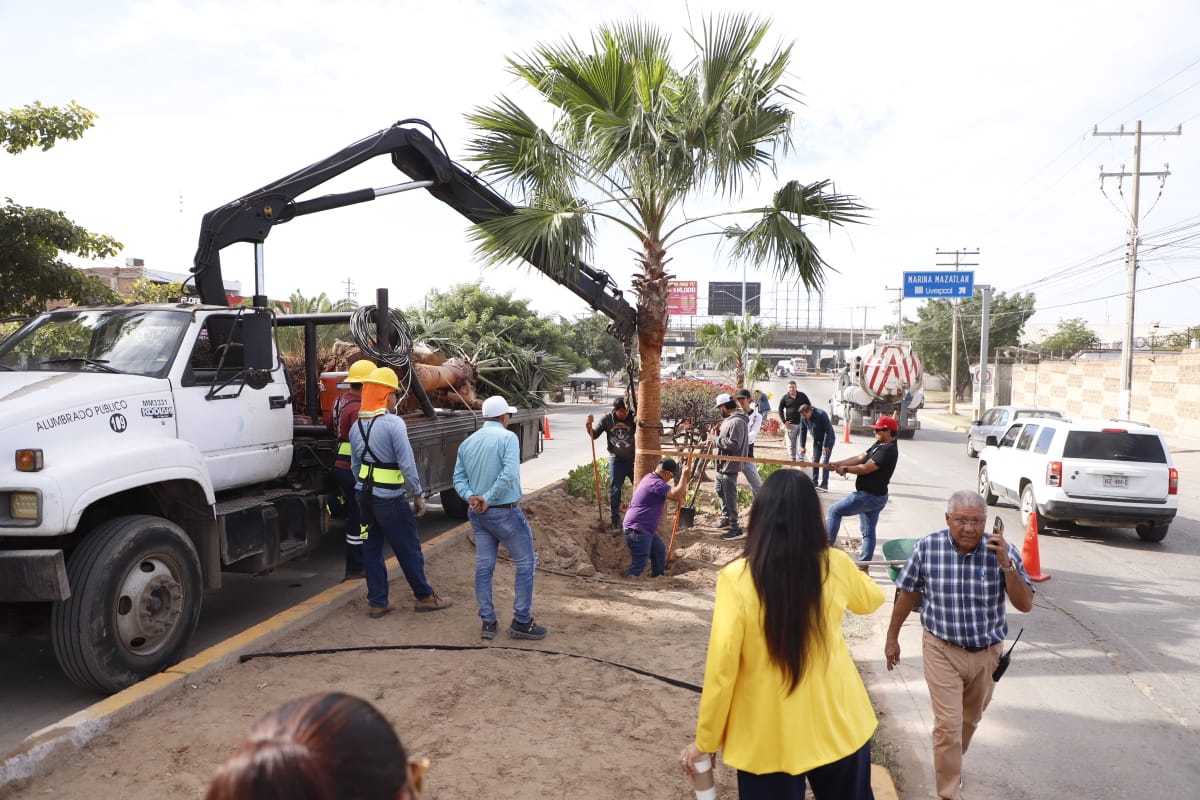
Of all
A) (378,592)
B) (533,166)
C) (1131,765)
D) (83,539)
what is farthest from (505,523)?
(533,166)

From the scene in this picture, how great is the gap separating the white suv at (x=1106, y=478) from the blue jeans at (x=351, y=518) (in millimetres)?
8792

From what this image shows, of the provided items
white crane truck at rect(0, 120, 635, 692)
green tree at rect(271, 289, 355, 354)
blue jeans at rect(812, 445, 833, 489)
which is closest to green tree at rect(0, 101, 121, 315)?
green tree at rect(271, 289, 355, 354)

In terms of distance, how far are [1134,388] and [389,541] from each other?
101 feet

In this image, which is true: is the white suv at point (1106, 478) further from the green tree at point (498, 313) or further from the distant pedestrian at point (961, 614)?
the green tree at point (498, 313)

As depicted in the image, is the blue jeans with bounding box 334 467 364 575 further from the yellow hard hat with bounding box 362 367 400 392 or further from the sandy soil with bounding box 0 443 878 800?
the yellow hard hat with bounding box 362 367 400 392

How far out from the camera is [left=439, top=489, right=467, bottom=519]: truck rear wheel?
10430 mm

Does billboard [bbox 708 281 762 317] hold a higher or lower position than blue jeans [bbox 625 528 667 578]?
higher

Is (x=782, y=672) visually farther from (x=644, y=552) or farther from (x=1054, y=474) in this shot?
(x=1054, y=474)

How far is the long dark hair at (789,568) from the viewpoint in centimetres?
254

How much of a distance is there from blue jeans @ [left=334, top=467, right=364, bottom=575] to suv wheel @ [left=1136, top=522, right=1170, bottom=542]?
9840mm

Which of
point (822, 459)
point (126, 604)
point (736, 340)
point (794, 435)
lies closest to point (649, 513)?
point (126, 604)

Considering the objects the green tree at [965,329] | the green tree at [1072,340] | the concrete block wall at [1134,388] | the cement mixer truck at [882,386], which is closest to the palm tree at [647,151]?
the cement mixer truck at [882,386]

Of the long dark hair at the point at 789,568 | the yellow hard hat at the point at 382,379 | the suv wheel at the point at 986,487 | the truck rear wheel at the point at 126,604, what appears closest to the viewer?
the long dark hair at the point at 789,568

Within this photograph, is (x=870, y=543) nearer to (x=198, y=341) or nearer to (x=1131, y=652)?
(x=1131, y=652)
